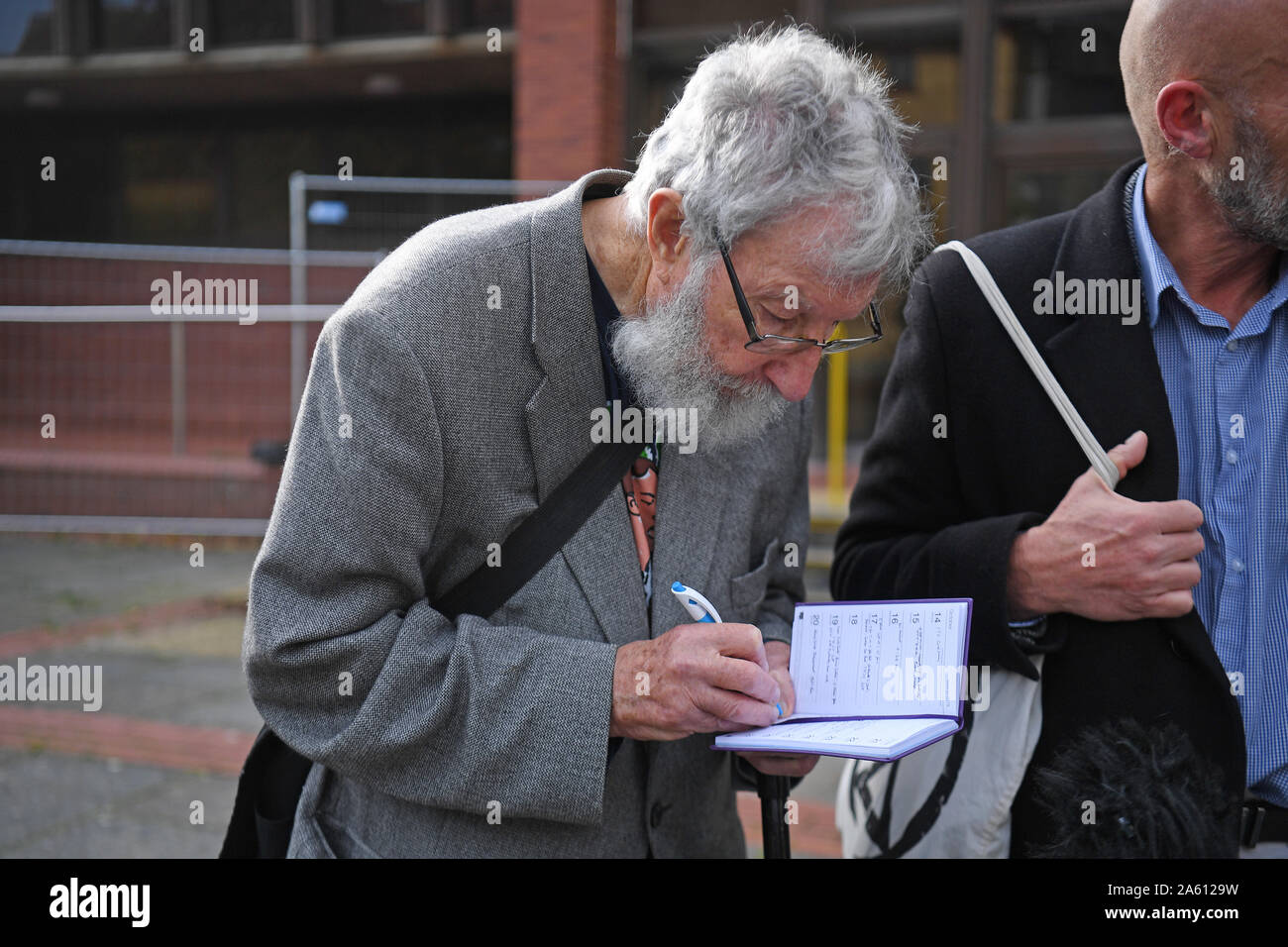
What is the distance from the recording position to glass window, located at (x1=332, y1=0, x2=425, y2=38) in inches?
398

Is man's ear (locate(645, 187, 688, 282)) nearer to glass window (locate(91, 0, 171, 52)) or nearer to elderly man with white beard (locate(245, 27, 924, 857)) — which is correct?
elderly man with white beard (locate(245, 27, 924, 857))

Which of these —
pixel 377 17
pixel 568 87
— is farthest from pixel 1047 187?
pixel 377 17

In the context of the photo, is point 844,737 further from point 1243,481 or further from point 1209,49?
point 1209,49

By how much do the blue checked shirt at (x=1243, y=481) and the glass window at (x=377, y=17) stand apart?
30.5 feet

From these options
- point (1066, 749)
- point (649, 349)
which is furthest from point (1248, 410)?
point (649, 349)

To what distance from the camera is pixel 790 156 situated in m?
1.64

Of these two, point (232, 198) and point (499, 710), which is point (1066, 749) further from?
point (232, 198)

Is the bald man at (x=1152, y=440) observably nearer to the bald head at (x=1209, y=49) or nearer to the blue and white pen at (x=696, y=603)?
the bald head at (x=1209, y=49)

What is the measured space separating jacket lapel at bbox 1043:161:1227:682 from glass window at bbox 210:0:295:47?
394 inches

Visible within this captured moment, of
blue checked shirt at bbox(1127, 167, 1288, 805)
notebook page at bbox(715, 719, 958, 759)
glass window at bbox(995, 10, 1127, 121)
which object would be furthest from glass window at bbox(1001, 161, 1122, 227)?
notebook page at bbox(715, 719, 958, 759)

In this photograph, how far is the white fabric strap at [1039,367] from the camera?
1890 millimetres

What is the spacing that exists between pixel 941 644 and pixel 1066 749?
300 millimetres

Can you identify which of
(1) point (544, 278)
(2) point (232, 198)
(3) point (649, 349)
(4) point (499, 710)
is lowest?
(4) point (499, 710)

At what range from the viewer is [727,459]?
1.99 metres
